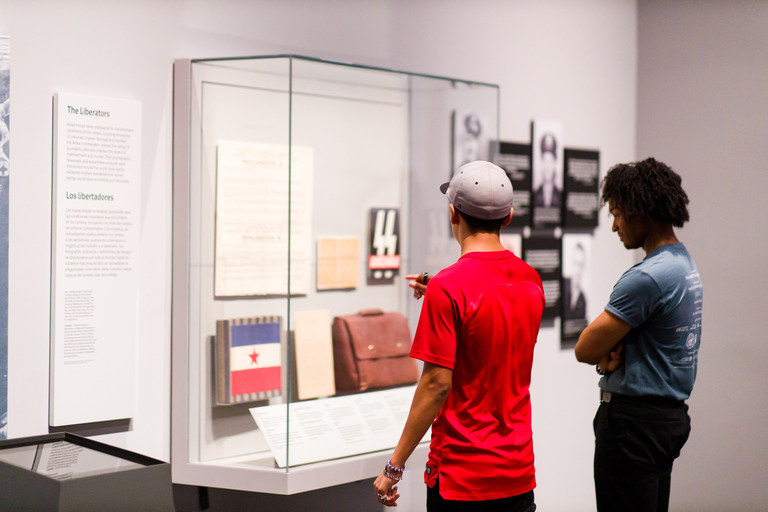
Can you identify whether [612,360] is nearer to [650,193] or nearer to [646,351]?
[646,351]

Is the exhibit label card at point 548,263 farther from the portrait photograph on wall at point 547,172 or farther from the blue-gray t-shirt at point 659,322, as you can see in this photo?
the blue-gray t-shirt at point 659,322

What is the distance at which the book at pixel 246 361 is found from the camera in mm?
2557

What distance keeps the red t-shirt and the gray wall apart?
2.12m

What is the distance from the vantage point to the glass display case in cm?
250

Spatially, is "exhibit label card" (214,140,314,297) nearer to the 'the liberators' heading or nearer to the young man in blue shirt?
the 'the liberators' heading

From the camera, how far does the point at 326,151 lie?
2684mm

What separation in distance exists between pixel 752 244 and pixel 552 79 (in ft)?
4.32

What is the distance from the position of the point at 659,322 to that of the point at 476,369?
726mm

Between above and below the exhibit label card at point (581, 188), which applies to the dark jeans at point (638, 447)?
below

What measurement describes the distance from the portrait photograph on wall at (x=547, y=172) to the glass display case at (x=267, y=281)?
3.85 ft

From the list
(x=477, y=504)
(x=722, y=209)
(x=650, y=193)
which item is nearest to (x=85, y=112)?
(x=477, y=504)

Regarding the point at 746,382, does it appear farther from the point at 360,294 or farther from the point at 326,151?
the point at 326,151

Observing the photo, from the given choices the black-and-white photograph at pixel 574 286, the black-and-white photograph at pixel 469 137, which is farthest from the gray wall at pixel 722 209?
the black-and-white photograph at pixel 469 137

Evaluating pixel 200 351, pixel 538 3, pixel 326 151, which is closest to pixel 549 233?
pixel 538 3
